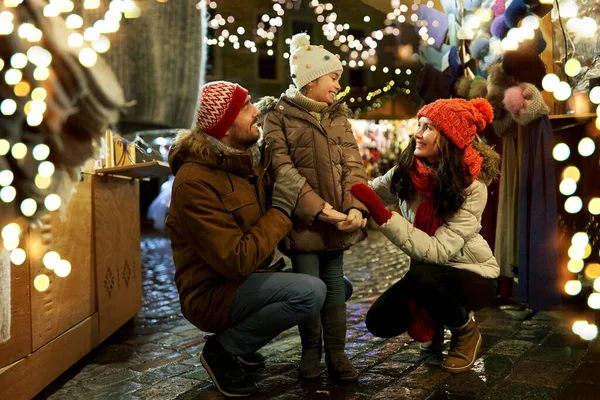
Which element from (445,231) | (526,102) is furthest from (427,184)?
(526,102)

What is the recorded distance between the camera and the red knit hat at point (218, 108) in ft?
8.69

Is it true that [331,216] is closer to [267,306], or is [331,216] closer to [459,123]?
[267,306]

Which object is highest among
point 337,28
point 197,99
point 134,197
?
point 337,28

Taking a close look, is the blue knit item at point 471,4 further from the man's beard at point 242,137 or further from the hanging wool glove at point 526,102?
the man's beard at point 242,137

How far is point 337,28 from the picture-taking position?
33.5 ft

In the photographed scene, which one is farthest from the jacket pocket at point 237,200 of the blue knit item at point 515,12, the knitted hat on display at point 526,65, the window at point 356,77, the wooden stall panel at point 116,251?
the window at point 356,77

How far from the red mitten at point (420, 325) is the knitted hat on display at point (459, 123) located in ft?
2.54

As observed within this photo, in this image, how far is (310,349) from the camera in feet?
9.48

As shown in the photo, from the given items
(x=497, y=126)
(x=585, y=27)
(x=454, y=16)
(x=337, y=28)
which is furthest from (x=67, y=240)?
(x=337, y=28)

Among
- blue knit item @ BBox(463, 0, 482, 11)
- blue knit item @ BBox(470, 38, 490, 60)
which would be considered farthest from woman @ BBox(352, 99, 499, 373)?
blue knit item @ BBox(463, 0, 482, 11)

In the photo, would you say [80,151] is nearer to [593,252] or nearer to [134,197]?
[134,197]

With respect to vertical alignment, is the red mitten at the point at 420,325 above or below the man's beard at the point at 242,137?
below

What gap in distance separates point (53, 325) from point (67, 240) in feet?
1.51

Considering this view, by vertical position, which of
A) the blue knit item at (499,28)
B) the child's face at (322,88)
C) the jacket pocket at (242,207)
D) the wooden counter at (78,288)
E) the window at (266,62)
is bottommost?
the wooden counter at (78,288)
